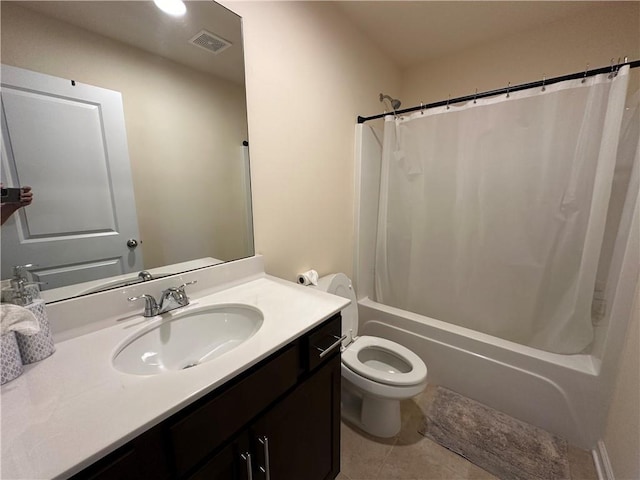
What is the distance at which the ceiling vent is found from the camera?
1.08 metres

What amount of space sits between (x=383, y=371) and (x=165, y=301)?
3.95ft

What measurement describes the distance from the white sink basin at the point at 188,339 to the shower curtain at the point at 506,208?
4.44 ft

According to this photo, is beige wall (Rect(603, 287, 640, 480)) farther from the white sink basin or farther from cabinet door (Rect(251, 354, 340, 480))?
the white sink basin

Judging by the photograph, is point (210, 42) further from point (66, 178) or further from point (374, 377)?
point (374, 377)

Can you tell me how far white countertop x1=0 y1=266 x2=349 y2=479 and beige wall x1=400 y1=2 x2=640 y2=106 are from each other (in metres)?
2.30

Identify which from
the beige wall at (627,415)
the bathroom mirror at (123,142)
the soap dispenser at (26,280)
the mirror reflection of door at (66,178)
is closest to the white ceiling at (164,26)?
the bathroom mirror at (123,142)

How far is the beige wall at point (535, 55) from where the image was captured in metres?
1.61

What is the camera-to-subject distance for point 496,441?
4.54 ft

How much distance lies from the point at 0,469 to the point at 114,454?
0.45 ft

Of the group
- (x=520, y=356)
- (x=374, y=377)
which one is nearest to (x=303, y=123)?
(x=374, y=377)

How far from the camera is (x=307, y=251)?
1632 mm

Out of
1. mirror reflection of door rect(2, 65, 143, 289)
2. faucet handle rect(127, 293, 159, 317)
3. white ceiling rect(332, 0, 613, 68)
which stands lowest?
faucet handle rect(127, 293, 159, 317)

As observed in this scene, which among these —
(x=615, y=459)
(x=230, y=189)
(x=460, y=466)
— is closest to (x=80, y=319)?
(x=230, y=189)

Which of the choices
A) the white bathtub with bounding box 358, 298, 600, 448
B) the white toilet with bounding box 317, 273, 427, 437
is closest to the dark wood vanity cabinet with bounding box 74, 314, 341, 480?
the white toilet with bounding box 317, 273, 427, 437
